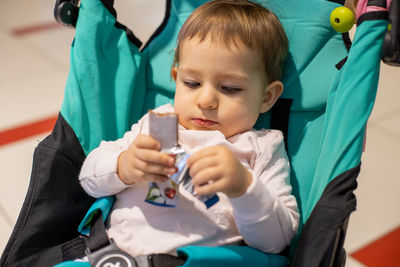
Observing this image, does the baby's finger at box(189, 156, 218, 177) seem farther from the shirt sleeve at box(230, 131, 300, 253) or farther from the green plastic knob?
the green plastic knob

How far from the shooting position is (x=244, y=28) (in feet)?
3.42

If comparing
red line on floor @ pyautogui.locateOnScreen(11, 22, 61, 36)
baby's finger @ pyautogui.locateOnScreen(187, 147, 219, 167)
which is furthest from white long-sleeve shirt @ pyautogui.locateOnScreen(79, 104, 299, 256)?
red line on floor @ pyautogui.locateOnScreen(11, 22, 61, 36)

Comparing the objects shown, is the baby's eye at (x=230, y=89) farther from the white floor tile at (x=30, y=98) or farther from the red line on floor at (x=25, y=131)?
the white floor tile at (x=30, y=98)

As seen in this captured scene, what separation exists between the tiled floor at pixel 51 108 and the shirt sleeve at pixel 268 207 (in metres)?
0.65

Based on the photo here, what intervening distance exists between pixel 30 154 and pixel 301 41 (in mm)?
1313

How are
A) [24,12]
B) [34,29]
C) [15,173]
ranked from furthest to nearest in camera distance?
[24,12] < [34,29] < [15,173]

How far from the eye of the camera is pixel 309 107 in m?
1.18

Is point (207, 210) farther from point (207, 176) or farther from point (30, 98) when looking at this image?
point (30, 98)

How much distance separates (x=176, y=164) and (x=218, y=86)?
0.25m

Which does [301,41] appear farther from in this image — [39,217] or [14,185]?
[14,185]

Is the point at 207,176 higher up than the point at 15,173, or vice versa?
the point at 207,176

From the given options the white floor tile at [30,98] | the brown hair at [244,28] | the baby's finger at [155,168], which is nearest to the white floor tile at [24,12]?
the white floor tile at [30,98]

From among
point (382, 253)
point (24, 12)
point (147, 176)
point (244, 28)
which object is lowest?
point (24, 12)

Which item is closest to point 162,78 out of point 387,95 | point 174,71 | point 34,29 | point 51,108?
point 174,71
